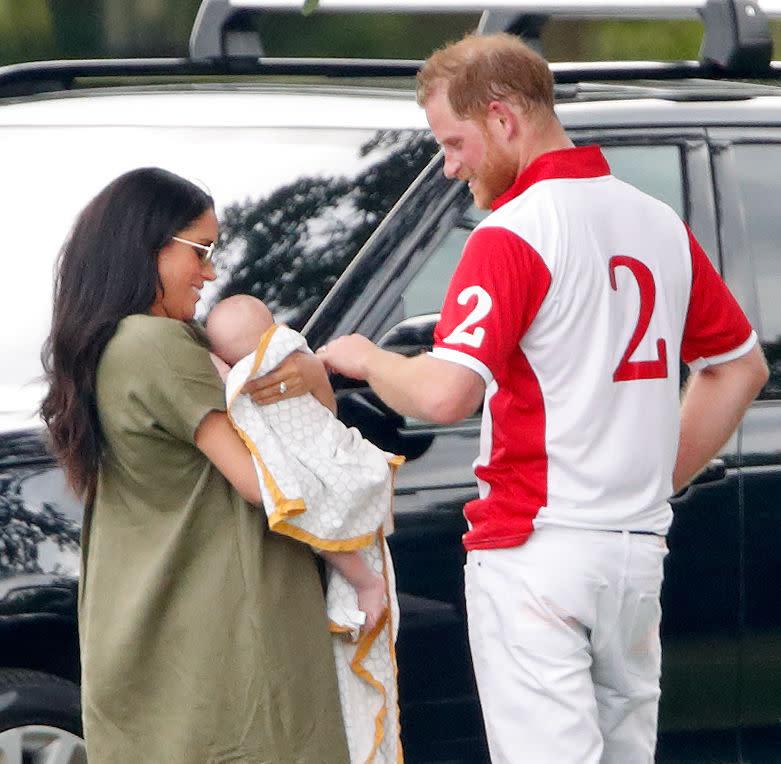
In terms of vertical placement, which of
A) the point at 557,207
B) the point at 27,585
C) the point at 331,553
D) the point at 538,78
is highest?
the point at 538,78

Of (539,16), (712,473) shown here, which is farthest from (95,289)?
(539,16)

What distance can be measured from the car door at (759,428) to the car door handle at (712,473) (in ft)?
0.15

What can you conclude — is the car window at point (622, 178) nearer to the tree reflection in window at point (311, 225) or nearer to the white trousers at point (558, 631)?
the tree reflection in window at point (311, 225)

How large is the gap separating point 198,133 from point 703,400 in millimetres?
1378

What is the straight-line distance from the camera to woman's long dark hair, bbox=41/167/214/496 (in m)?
2.87

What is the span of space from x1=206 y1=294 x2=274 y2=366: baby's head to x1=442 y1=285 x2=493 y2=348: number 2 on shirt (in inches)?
14.6

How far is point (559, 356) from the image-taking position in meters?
2.95

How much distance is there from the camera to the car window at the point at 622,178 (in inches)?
145

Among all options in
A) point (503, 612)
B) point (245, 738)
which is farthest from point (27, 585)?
point (503, 612)

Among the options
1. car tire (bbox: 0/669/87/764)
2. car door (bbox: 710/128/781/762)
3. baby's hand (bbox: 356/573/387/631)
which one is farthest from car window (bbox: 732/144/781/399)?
car tire (bbox: 0/669/87/764)

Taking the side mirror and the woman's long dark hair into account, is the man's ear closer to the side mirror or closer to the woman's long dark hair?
the woman's long dark hair

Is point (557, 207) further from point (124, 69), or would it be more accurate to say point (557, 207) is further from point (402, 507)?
point (124, 69)

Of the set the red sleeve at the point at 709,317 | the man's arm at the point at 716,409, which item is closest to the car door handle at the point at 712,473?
the man's arm at the point at 716,409

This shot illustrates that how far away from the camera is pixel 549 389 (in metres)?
2.97
